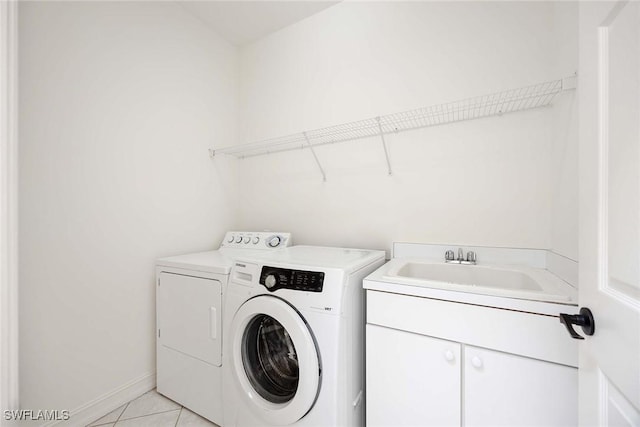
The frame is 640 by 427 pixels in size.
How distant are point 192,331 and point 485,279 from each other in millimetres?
1741

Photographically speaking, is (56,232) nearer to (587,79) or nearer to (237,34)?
(237,34)

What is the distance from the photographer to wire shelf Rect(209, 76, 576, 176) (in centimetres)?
135

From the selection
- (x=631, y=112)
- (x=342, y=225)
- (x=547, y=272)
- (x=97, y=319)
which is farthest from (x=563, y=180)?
(x=97, y=319)

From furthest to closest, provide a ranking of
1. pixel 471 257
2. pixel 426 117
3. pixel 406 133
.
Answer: pixel 406 133 < pixel 426 117 < pixel 471 257

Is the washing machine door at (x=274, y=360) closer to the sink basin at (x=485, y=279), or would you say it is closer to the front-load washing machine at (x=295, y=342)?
the front-load washing machine at (x=295, y=342)

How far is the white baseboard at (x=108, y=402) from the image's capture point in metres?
1.45

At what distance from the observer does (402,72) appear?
1.81 meters

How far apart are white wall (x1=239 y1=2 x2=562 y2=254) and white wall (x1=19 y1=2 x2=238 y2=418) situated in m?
0.64

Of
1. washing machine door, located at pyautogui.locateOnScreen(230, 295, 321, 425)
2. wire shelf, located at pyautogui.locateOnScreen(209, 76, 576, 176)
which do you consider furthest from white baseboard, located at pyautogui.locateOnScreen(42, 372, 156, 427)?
wire shelf, located at pyautogui.locateOnScreen(209, 76, 576, 176)

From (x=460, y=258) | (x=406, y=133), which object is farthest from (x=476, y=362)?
(x=406, y=133)

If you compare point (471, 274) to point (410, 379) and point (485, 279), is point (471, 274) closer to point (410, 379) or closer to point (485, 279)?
point (485, 279)

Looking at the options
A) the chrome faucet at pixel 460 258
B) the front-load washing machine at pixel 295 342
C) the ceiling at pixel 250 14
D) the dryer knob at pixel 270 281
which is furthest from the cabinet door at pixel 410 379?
the ceiling at pixel 250 14

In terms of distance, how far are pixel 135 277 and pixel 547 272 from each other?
97.1 inches

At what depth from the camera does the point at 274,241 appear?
202 centimetres
